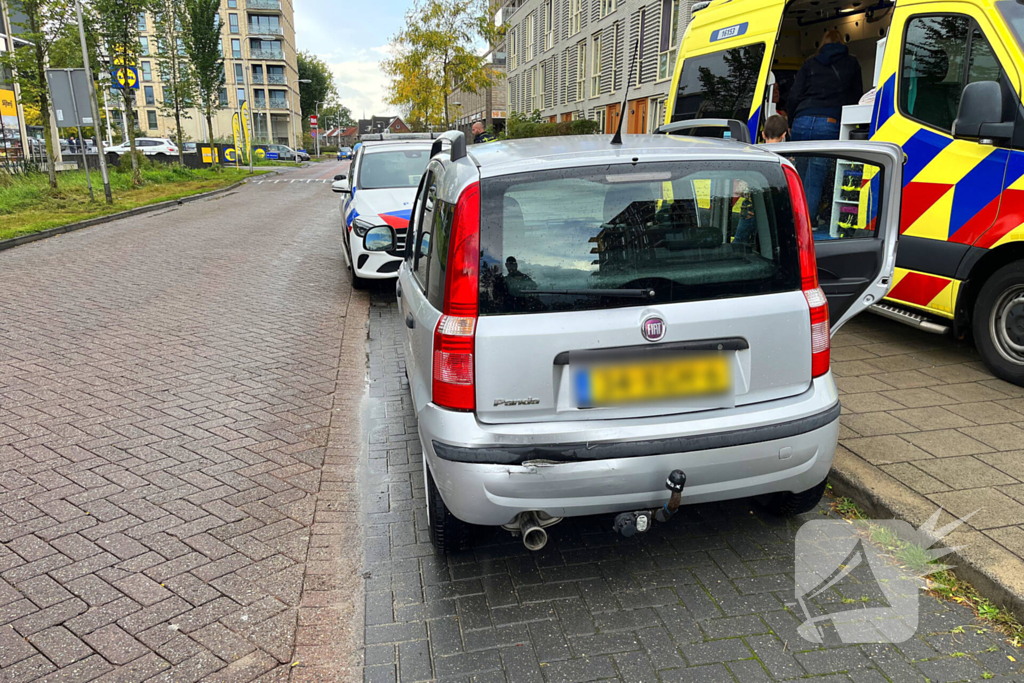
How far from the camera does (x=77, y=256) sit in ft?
39.8

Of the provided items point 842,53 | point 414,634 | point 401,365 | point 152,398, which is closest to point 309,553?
point 414,634

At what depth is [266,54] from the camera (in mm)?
84500

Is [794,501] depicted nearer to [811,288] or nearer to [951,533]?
[951,533]

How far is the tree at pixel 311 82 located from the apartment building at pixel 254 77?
1876 cm

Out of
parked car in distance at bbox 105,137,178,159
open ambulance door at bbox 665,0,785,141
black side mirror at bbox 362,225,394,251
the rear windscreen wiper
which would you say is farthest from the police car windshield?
parked car in distance at bbox 105,137,178,159

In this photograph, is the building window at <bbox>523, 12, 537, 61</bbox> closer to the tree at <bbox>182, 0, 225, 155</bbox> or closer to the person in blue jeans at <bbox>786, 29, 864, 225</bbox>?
the tree at <bbox>182, 0, 225, 155</bbox>

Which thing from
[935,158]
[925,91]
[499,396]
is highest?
[925,91]

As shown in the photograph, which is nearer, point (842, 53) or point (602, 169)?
point (602, 169)

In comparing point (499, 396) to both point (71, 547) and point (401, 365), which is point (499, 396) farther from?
point (401, 365)

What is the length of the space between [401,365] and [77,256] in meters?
8.28

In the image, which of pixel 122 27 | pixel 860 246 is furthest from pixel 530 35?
pixel 860 246

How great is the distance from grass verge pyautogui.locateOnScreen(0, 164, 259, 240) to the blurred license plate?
45.0 ft

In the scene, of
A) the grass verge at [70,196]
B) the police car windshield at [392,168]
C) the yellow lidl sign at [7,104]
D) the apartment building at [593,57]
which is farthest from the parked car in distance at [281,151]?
the police car windshield at [392,168]

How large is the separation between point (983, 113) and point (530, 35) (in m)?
44.1
